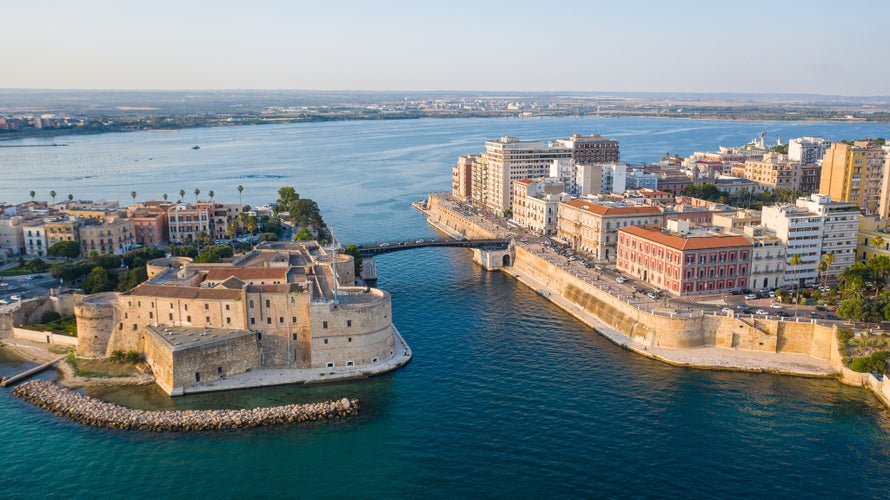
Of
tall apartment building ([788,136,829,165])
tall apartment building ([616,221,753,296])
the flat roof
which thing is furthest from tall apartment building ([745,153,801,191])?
the flat roof

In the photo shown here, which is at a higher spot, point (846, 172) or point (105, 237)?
point (846, 172)

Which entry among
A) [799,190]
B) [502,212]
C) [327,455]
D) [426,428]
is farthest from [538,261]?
[799,190]

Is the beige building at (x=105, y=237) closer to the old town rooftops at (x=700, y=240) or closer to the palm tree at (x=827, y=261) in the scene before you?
the old town rooftops at (x=700, y=240)

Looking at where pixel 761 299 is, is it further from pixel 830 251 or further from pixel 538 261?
pixel 538 261

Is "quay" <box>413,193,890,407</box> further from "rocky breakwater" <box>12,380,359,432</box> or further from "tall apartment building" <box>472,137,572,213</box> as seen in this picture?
"tall apartment building" <box>472,137,572,213</box>

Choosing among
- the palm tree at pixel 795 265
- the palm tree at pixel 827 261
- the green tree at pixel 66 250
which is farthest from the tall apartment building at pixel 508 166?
the green tree at pixel 66 250

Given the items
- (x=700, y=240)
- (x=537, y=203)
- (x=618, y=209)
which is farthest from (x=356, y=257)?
(x=700, y=240)

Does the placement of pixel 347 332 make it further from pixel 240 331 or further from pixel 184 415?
pixel 184 415
